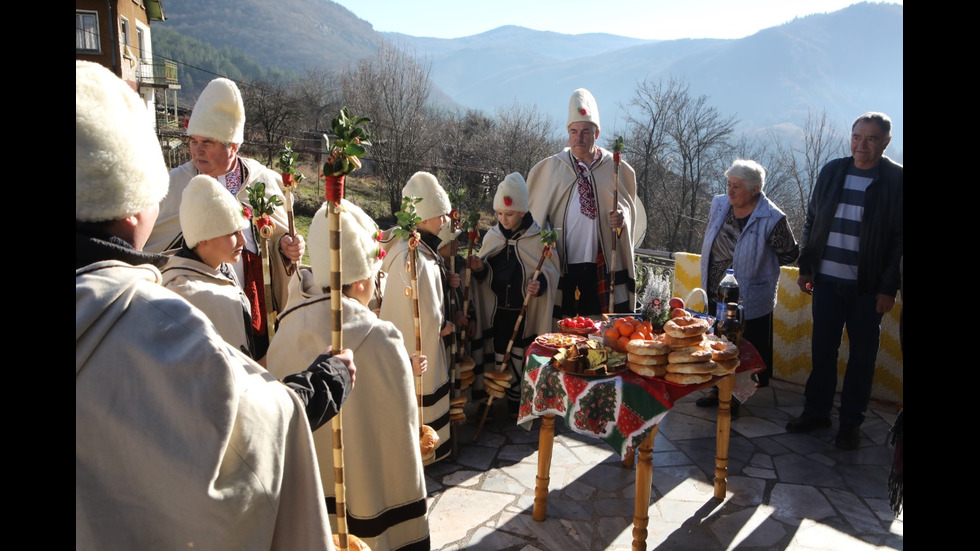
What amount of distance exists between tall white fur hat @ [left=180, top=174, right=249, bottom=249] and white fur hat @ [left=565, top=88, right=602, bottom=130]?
3.51m

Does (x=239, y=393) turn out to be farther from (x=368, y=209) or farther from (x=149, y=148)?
(x=368, y=209)

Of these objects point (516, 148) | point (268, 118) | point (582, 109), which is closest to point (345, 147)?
point (582, 109)

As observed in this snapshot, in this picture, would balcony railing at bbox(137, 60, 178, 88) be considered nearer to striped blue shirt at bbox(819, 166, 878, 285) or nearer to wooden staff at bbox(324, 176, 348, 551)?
striped blue shirt at bbox(819, 166, 878, 285)

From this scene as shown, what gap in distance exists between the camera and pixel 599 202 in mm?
6418

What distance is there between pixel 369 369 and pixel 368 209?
54.8ft

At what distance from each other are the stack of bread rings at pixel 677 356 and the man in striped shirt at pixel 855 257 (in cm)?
212

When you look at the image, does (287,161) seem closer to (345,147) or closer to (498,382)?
(345,147)

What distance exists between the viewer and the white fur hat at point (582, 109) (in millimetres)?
6188

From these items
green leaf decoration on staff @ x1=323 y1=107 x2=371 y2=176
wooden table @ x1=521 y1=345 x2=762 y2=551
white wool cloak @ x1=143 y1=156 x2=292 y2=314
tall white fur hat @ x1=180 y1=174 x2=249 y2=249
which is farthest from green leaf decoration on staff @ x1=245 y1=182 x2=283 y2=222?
wooden table @ x1=521 y1=345 x2=762 y2=551

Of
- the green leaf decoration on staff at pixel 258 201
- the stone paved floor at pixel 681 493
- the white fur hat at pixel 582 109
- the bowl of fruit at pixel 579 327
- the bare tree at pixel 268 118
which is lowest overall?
the stone paved floor at pixel 681 493

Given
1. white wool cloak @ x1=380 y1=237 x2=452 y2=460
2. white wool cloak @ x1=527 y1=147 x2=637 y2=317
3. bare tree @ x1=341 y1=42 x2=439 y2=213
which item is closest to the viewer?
white wool cloak @ x1=380 y1=237 x2=452 y2=460

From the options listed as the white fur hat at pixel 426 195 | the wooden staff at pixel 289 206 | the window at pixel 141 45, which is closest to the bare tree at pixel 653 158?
the window at pixel 141 45

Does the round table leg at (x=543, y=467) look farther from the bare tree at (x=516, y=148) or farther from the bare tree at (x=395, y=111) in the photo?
the bare tree at (x=516, y=148)

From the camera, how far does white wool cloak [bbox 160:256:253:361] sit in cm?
346
